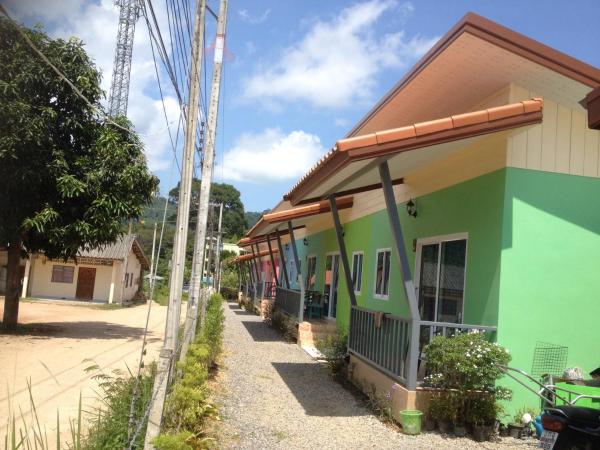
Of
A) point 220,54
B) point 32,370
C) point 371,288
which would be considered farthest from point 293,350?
point 220,54

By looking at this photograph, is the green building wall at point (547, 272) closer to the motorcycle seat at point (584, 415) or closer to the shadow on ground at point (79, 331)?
the motorcycle seat at point (584, 415)

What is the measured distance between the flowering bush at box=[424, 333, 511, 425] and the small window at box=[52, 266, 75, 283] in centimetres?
2989

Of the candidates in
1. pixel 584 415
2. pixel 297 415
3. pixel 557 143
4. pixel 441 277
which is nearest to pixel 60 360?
pixel 297 415

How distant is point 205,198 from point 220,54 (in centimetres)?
276

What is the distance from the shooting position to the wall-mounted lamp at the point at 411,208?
927cm

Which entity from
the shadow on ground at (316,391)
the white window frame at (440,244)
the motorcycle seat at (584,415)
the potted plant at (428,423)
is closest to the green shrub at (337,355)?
the shadow on ground at (316,391)

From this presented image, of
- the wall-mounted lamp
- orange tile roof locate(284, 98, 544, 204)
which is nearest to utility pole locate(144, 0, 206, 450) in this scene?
orange tile roof locate(284, 98, 544, 204)

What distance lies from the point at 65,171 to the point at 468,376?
10.7 meters

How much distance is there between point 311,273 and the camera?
742 inches

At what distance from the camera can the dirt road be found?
23.8ft

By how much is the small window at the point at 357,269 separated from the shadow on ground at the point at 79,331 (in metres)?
6.27

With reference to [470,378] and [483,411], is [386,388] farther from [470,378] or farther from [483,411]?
[470,378]

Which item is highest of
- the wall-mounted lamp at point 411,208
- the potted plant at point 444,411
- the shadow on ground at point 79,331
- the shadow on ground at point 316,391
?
the wall-mounted lamp at point 411,208

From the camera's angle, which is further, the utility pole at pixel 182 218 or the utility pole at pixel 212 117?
the utility pole at pixel 212 117
